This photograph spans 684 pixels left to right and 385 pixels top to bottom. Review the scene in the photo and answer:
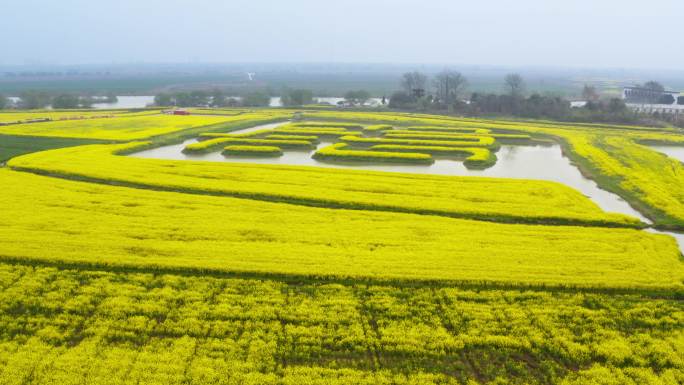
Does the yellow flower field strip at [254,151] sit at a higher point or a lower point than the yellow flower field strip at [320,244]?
higher

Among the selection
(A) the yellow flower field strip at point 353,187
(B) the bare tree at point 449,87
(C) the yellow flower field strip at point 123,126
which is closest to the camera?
(A) the yellow flower field strip at point 353,187

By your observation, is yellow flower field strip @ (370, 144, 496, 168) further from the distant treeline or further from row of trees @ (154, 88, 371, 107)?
row of trees @ (154, 88, 371, 107)

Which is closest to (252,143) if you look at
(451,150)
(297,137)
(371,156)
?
(297,137)

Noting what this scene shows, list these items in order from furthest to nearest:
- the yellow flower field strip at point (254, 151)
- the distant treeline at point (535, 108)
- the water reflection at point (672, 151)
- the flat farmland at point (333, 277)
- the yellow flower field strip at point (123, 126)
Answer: the distant treeline at point (535, 108), the yellow flower field strip at point (123, 126), the yellow flower field strip at point (254, 151), the water reflection at point (672, 151), the flat farmland at point (333, 277)

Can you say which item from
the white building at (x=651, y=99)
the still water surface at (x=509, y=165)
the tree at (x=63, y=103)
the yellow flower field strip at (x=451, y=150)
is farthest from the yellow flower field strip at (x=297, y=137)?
the white building at (x=651, y=99)

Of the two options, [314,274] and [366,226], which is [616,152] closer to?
[366,226]

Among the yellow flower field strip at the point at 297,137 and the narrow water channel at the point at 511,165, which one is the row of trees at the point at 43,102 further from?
the yellow flower field strip at the point at 297,137

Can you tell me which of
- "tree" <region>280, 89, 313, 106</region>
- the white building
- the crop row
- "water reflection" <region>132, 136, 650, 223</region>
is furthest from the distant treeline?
the crop row
